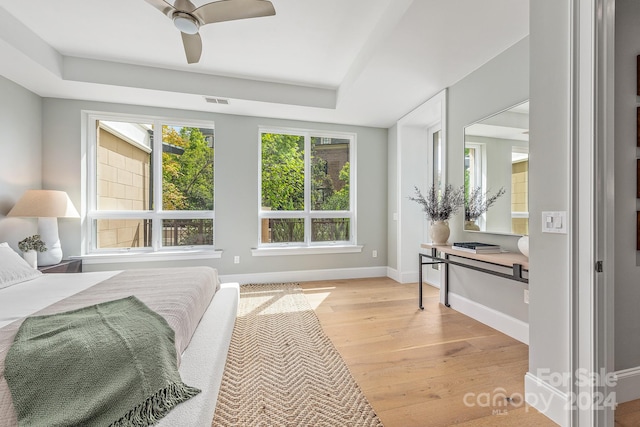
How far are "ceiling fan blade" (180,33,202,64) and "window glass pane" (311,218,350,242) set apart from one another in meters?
2.75

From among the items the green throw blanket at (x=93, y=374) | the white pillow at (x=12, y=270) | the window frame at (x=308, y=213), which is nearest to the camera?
the green throw blanket at (x=93, y=374)

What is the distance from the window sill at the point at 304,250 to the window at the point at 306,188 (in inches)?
5.1

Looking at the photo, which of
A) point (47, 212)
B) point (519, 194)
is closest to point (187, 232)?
point (47, 212)

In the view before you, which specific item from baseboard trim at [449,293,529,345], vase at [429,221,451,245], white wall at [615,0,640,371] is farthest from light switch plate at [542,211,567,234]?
vase at [429,221,451,245]

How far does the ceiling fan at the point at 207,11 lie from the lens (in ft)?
5.68

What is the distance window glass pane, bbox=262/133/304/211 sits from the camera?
427 cm

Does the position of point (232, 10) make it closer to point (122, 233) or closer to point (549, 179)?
point (549, 179)

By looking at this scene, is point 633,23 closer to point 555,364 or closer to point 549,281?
point 549,281

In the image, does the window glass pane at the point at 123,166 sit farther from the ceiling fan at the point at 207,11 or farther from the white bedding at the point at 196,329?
the ceiling fan at the point at 207,11

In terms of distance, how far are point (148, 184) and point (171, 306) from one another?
2.95 m

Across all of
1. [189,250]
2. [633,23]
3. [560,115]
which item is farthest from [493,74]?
[189,250]

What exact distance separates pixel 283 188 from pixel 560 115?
342cm

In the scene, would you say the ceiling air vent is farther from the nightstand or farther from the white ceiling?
the nightstand

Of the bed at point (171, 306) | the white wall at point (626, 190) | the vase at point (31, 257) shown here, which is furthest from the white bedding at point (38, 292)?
the white wall at point (626, 190)
